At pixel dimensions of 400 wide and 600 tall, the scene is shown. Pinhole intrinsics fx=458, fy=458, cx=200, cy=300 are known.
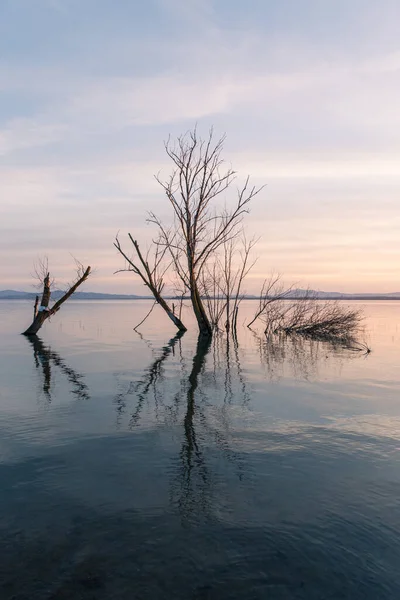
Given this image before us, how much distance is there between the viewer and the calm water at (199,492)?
3510 mm

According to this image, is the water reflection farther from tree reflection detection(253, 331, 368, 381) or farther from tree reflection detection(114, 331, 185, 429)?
tree reflection detection(253, 331, 368, 381)

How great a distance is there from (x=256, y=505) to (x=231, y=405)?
457 cm

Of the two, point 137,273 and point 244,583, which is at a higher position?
point 137,273

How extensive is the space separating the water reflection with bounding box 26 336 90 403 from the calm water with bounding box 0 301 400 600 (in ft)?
0.38

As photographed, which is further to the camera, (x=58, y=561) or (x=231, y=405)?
(x=231, y=405)

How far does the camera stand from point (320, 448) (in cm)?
660

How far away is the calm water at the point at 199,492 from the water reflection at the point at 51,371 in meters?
0.12

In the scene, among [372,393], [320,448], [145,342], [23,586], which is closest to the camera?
[23,586]

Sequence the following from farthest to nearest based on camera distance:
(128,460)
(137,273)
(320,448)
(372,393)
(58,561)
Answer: (137,273) < (372,393) < (320,448) < (128,460) < (58,561)

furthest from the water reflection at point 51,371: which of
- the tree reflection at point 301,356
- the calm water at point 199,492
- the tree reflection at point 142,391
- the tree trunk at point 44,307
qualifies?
the tree reflection at point 301,356

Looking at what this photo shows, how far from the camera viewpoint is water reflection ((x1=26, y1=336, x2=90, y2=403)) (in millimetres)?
10344

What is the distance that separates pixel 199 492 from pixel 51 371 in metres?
9.40

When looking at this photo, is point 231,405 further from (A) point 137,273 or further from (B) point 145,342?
(A) point 137,273

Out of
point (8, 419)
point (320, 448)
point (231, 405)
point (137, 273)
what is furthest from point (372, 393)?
point (137, 273)
